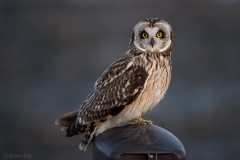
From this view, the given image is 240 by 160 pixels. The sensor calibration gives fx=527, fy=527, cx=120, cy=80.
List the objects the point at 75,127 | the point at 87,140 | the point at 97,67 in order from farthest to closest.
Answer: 1. the point at 97,67
2. the point at 87,140
3. the point at 75,127

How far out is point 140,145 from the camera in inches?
125

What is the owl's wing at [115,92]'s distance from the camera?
4.79 metres

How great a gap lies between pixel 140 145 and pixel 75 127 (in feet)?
4.84

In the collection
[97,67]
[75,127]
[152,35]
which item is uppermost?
[152,35]

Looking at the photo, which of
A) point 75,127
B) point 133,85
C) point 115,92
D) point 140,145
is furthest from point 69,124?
point 140,145

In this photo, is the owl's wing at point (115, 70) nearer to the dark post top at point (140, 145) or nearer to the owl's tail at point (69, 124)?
the owl's tail at point (69, 124)

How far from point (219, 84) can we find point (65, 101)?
3107 millimetres

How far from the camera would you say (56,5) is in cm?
1531

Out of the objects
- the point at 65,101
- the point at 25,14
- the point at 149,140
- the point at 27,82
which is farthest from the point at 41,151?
the point at 25,14

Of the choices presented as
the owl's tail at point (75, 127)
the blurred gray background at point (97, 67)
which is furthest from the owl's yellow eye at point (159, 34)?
the blurred gray background at point (97, 67)

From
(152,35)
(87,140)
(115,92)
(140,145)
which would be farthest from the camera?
(152,35)

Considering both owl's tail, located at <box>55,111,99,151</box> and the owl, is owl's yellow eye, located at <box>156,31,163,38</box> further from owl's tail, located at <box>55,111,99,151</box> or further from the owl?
owl's tail, located at <box>55,111,99,151</box>

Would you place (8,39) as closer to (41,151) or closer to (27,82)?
(27,82)

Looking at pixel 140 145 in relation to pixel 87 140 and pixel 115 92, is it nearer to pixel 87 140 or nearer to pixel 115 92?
pixel 87 140
